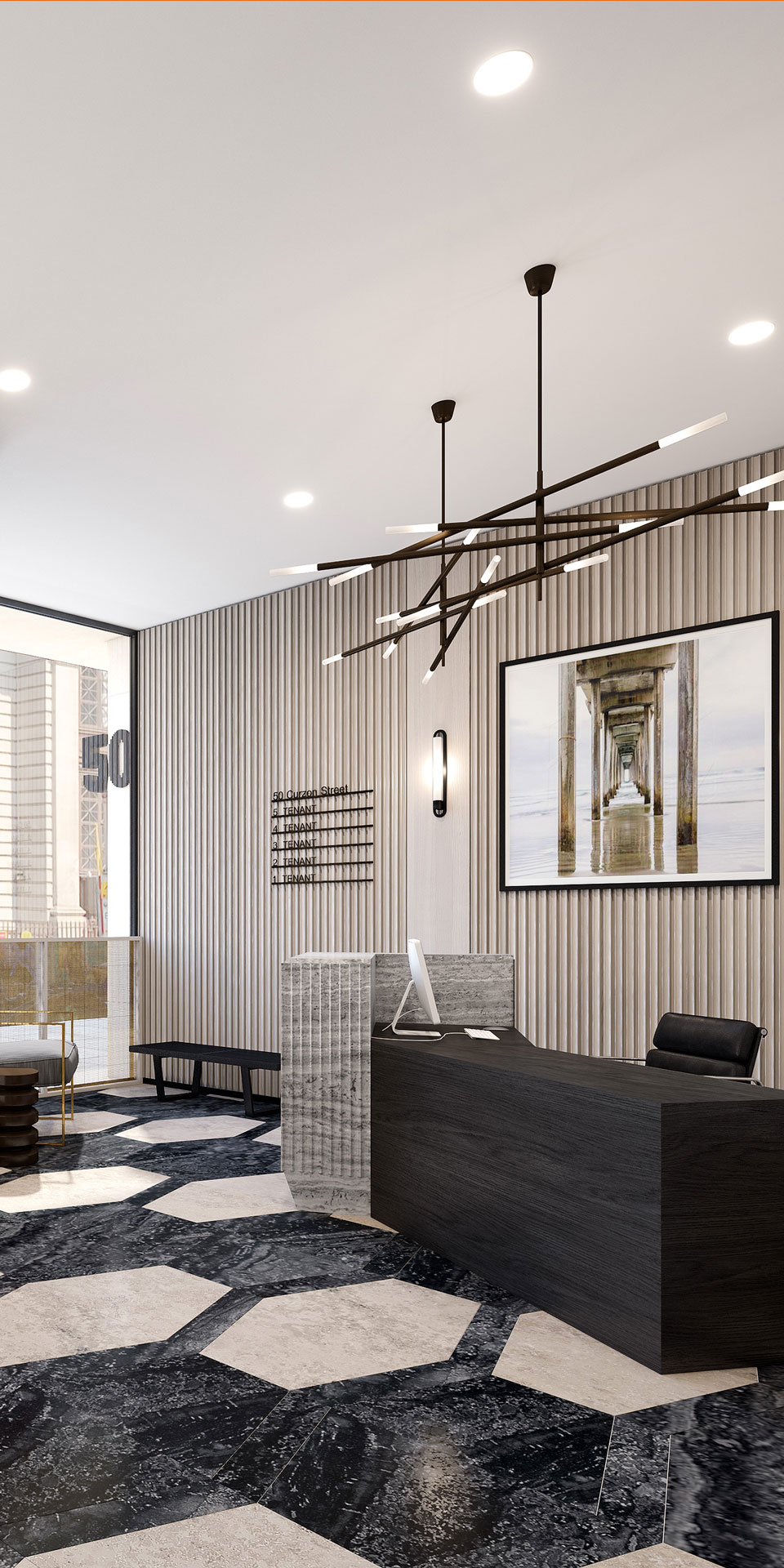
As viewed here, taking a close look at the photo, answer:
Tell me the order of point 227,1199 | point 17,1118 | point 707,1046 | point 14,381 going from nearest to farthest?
1. point 707,1046
2. point 14,381
3. point 227,1199
4. point 17,1118

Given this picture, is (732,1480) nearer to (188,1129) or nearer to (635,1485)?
(635,1485)

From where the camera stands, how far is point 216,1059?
262 inches

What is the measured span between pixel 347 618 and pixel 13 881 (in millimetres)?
2929

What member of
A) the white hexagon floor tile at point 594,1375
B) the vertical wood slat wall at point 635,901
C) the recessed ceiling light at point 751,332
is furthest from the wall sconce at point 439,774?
the white hexagon floor tile at point 594,1375

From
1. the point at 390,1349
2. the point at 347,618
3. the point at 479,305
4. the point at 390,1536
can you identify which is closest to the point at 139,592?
the point at 347,618

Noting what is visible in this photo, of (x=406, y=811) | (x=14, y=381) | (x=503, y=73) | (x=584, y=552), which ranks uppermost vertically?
(x=503, y=73)

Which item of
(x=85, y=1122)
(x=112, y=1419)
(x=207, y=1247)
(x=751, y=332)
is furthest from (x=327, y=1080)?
(x=751, y=332)

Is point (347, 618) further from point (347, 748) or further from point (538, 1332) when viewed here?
point (538, 1332)

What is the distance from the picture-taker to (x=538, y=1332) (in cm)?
312

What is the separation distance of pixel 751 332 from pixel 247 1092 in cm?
504

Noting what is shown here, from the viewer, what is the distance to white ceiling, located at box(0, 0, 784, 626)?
259 cm

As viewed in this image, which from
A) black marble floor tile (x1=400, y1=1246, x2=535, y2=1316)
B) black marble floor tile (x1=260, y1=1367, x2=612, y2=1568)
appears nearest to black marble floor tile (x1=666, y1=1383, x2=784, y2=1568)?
black marble floor tile (x1=260, y1=1367, x2=612, y2=1568)

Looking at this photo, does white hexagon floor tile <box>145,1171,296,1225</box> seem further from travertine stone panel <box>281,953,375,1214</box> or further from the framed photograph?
the framed photograph

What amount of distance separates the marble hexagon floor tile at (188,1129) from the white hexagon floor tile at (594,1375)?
10.6ft
